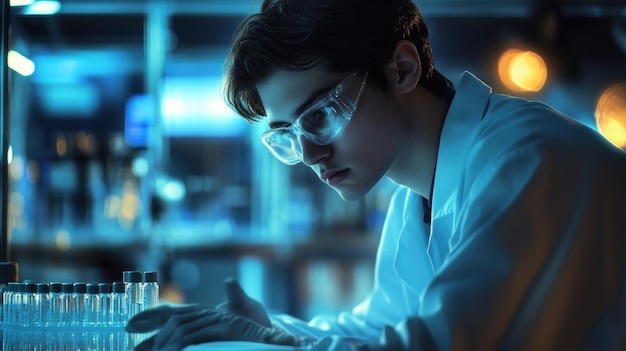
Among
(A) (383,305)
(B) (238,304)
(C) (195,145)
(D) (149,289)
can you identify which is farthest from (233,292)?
(C) (195,145)

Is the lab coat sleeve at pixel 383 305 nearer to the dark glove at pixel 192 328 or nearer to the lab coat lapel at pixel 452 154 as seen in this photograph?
the lab coat lapel at pixel 452 154

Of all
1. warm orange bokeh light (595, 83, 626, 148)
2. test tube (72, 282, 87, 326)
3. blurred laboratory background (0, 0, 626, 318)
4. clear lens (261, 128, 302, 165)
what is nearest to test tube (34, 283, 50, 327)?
test tube (72, 282, 87, 326)

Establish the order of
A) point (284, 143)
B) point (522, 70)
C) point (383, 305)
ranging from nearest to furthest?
point (284, 143)
point (383, 305)
point (522, 70)

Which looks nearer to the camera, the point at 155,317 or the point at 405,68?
the point at 155,317

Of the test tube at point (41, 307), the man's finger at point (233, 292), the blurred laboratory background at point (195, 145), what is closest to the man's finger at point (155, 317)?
the man's finger at point (233, 292)

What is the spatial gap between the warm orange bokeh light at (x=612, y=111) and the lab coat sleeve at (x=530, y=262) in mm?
2814

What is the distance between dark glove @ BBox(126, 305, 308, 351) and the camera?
3.38 feet

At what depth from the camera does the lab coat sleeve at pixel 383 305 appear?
1.59 m

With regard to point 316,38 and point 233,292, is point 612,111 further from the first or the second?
point 233,292

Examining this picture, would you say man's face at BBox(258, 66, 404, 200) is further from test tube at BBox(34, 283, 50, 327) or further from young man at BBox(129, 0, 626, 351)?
test tube at BBox(34, 283, 50, 327)

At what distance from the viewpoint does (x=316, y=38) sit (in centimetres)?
126

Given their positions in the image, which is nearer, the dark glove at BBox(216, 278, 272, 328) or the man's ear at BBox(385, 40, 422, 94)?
the dark glove at BBox(216, 278, 272, 328)

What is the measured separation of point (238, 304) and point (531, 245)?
0.46 metres

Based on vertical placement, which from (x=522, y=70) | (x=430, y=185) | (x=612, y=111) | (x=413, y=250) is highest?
(x=522, y=70)
